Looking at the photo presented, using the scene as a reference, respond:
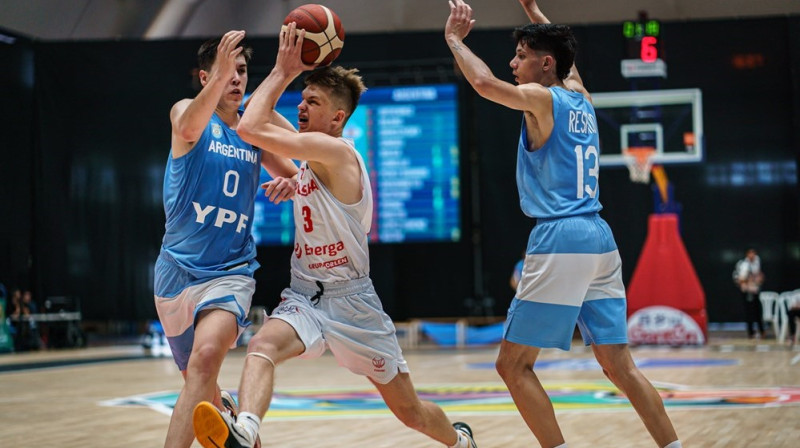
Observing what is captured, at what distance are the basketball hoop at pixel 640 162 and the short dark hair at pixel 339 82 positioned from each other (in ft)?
38.8

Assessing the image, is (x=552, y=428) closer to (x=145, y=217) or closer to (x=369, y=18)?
(x=145, y=217)

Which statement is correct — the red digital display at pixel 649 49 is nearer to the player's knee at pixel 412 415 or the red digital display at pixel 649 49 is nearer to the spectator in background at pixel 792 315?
the spectator in background at pixel 792 315

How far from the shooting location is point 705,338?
47.3 feet

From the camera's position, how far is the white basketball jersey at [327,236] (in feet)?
13.0

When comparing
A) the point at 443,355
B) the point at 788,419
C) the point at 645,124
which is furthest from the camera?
the point at 645,124

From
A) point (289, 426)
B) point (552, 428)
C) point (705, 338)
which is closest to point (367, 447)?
point (289, 426)

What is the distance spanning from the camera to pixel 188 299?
402 cm

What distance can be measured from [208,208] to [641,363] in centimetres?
817

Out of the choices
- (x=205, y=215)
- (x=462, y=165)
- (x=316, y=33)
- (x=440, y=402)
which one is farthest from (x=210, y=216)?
(x=462, y=165)

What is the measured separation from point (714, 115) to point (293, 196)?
1376 cm

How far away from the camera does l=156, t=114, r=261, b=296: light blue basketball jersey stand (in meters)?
4.06

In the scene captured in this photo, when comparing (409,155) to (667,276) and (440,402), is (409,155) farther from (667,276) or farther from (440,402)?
(440,402)

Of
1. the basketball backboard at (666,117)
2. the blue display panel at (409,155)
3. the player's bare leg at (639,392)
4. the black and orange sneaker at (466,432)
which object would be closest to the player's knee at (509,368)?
the player's bare leg at (639,392)

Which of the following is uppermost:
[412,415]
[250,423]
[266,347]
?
[266,347]
